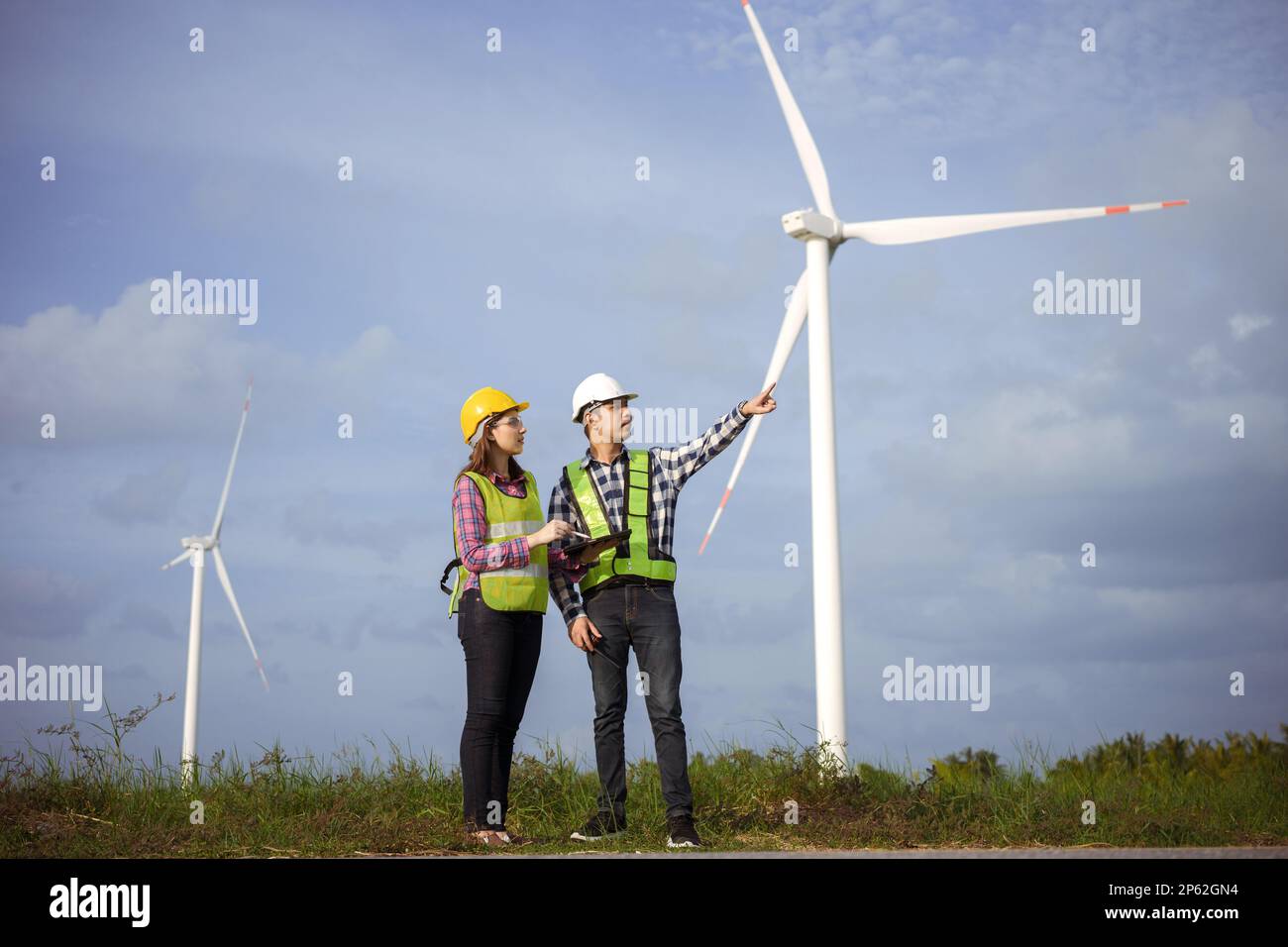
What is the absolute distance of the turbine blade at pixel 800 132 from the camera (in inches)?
549

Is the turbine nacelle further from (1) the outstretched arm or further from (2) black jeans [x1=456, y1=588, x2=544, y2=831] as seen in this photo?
(2) black jeans [x1=456, y1=588, x2=544, y2=831]

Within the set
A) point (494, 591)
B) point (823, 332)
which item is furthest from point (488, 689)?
point (823, 332)

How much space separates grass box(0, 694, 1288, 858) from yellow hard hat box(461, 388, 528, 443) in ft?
8.30

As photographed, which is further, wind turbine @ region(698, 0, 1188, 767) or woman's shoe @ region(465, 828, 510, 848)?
wind turbine @ region(698, 0, 1188, 767)

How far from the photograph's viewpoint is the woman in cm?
780

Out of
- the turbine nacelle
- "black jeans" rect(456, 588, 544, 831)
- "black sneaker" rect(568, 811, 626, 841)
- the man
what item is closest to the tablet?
the man

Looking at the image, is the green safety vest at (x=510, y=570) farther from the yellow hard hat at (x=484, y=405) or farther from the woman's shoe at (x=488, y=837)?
the woman's shoe at (x=488, y=837)

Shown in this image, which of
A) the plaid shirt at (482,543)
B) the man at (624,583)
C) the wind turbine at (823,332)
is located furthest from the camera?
the wind turbine at (823,332)

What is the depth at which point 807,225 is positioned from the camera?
12516 mm

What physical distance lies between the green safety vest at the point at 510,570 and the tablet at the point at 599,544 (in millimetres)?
180

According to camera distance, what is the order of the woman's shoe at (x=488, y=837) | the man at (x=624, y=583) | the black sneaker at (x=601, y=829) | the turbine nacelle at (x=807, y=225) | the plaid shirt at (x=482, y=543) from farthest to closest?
the turbine nacelle at (x=807, y=225)
the black sneaker at (x=601, y=829)
the man at (x=624, y=583)
the woman's shoe at (x=488, y=837)
the plaid shirt at (x=482, y=543)

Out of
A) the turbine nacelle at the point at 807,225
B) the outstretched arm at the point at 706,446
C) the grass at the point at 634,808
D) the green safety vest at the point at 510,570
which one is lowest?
the grass at the point at 634,808

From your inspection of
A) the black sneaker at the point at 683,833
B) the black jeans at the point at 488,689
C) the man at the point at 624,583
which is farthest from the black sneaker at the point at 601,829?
the black jeans at the point at 488,689
